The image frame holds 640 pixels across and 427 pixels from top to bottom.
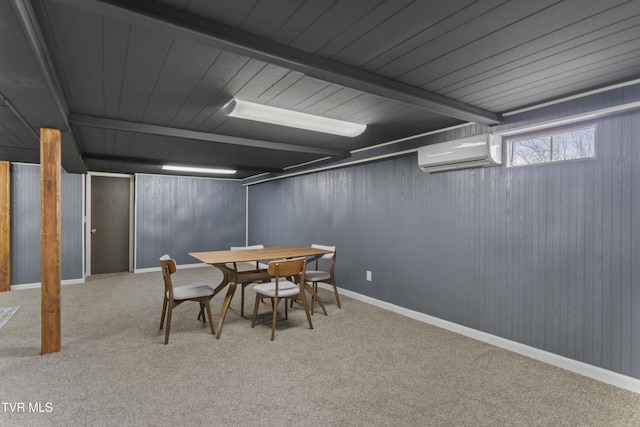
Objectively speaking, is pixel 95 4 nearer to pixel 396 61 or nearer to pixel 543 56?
pixel 396 61

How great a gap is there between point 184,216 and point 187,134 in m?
4.33

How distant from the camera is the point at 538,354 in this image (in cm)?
287

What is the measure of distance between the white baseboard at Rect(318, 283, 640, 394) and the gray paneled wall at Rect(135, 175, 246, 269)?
5.21 m

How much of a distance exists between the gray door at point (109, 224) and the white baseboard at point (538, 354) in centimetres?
606

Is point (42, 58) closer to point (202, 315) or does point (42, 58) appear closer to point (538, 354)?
point (202, 315)

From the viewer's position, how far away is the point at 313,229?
5.86 m

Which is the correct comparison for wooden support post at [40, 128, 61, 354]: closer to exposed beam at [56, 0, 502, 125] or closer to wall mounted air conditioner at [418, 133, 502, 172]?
exposed beam at [56, 0, 502, 125]

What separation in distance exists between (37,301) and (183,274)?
2453 mm

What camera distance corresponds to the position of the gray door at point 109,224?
6840mm

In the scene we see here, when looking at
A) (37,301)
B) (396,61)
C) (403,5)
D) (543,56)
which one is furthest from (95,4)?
(37,301)

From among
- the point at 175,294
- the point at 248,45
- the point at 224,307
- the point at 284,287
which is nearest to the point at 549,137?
the point at 248,45

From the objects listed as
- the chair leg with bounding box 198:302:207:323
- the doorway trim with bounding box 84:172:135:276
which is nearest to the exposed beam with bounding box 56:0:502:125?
the chair leg with bounding box 198:302:207:323

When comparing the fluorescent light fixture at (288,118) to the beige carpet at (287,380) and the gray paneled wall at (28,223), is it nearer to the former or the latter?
the beige carpet at (287,380)

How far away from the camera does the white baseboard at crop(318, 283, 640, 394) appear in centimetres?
242
